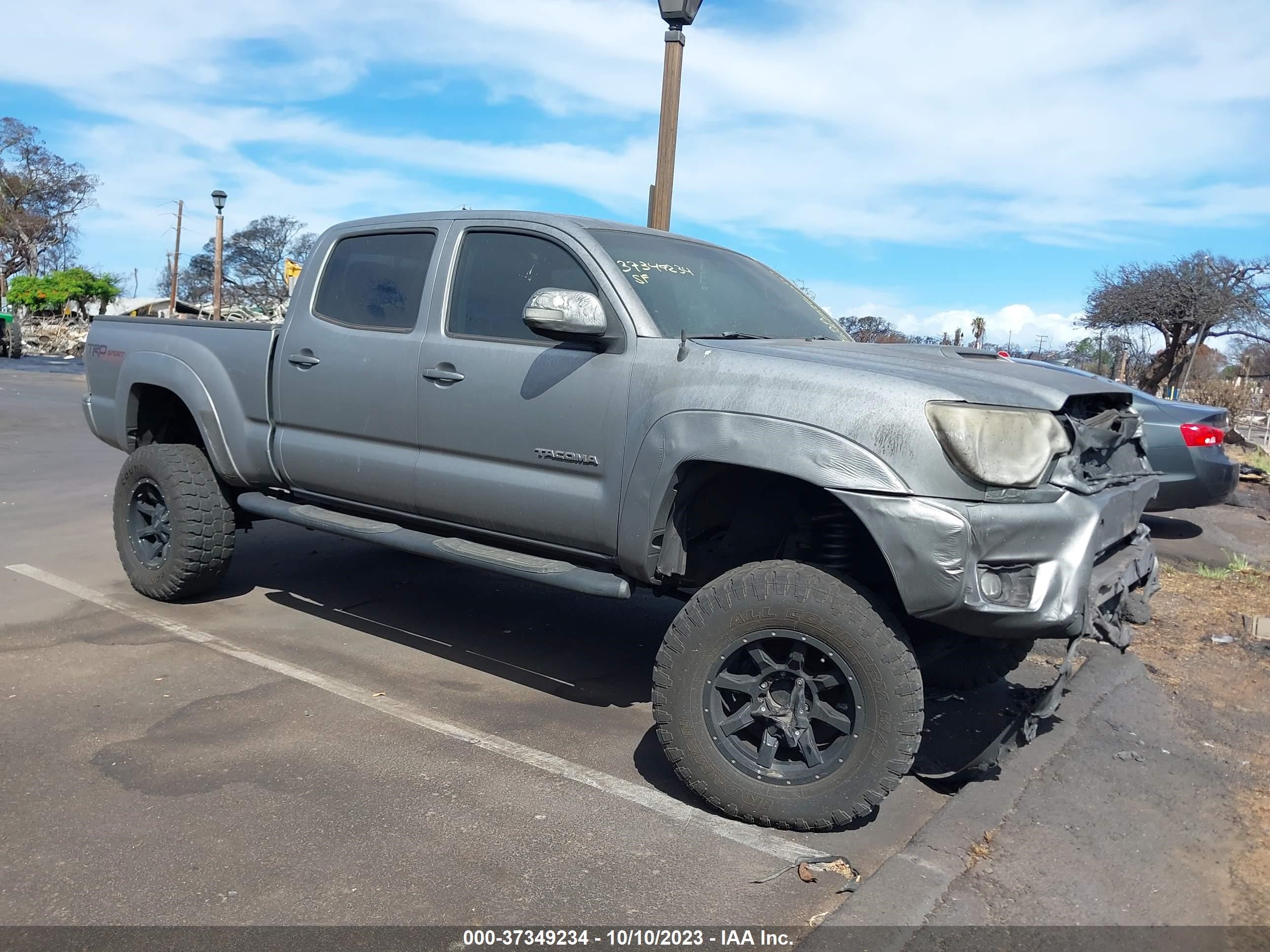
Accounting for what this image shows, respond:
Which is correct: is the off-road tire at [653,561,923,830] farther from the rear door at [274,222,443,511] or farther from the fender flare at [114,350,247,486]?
the fender flare at [114,350,247,486]

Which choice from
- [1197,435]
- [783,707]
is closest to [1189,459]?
[1197,435]

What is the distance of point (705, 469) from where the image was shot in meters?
3.55

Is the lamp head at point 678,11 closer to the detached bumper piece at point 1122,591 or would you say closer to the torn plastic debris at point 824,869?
the detached bumper piece at point 1122,591

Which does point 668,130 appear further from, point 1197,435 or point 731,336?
point 1197,435

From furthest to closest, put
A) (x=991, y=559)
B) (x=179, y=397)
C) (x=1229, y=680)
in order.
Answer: (x=179, y=397), (x=1229, y=680), (x=991, y=559)

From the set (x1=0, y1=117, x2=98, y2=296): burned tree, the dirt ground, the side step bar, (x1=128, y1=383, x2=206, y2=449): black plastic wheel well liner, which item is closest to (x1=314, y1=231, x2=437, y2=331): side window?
the side step bar

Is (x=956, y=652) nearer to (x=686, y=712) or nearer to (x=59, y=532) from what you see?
(x=686, y=712)

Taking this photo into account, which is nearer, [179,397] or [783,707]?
[783,707]

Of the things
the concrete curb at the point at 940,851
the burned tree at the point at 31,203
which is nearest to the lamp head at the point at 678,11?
the concrete curb at the point at 940,851

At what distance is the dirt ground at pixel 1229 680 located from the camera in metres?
3.36

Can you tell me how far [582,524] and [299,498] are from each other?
2034 millimetres

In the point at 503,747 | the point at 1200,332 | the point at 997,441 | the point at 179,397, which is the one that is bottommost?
the point at 503,747

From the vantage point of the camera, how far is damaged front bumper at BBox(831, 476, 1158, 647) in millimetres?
3008

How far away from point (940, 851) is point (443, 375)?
8.66 ft
